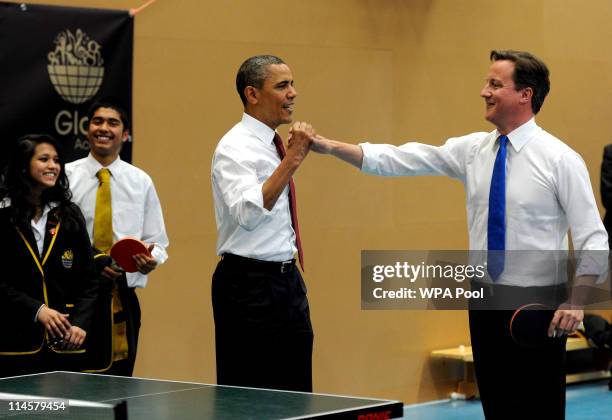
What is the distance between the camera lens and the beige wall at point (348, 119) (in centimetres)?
681

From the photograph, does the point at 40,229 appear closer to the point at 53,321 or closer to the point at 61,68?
the point at 53,321

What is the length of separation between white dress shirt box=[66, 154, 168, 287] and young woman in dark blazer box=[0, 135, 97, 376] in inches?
16.3

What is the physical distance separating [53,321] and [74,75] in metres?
1.78

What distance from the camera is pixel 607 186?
8758 mm

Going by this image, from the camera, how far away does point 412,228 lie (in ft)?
26.9

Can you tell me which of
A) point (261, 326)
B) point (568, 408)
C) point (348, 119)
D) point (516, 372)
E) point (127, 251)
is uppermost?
point (348, 119)

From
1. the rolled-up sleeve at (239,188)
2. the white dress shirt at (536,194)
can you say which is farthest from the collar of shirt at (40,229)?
the white dress shirt at (536,194)

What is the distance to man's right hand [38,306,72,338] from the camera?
507 cm

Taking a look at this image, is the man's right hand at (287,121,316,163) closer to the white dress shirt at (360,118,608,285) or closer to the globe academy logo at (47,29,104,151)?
the white dress shirt at (360,118,608,285)

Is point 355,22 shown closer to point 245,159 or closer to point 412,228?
point 412,228

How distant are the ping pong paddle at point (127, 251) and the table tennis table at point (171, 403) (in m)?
1.50

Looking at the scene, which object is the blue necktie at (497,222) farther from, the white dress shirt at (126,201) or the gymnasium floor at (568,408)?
the gymnasium floor at (568,408)

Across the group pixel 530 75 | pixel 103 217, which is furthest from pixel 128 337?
pixel 530 75

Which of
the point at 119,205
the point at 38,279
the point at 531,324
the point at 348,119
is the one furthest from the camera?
the point at 348,119
